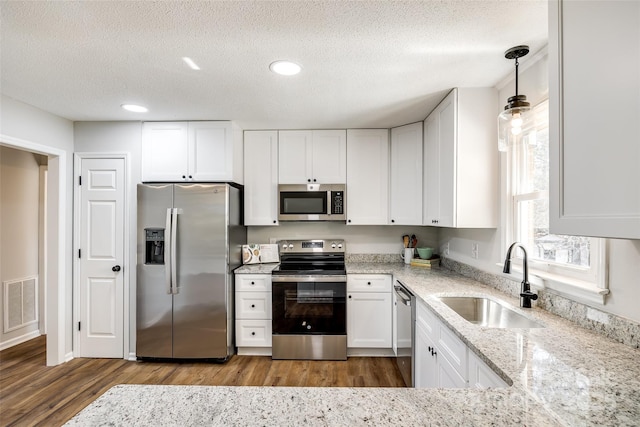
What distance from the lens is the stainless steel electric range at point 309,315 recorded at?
2.93m

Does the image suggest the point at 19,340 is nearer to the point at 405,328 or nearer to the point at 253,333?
the point at 253,333

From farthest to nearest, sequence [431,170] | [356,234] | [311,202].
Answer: [356,234] → [311,202] → [431,170]

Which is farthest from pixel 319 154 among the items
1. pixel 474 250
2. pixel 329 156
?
pixel 474 250

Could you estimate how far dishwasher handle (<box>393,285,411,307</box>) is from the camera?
233 cm

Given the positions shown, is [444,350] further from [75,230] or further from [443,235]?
[75,230]

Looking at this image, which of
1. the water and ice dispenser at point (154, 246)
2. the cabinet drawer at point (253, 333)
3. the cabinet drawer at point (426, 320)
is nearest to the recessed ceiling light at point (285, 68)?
the cabinet drawer at point (426, 320)

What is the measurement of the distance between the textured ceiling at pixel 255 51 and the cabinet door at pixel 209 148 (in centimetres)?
37

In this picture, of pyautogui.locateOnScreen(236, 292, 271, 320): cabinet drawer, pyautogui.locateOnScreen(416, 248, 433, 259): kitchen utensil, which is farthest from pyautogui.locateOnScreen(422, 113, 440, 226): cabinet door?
pyautogui.locateOnScreen(236, 292, 271, 320): cabinet drawer

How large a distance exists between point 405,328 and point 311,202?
1.55 meters

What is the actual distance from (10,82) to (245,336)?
108 inches

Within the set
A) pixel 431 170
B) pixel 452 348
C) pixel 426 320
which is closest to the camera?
pixel 452 348

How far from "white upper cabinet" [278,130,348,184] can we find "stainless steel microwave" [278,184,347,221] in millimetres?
105

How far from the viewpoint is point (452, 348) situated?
1.54 metres

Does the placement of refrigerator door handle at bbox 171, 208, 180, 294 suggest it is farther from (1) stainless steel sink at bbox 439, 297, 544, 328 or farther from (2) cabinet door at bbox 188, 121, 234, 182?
(1) stainless steel sink at bbox 439, 297, 544, 328
